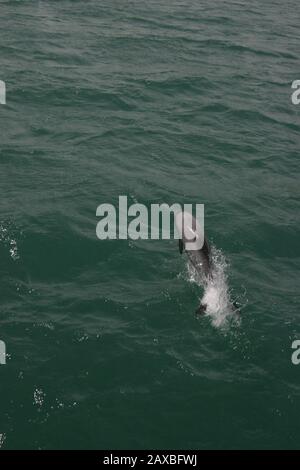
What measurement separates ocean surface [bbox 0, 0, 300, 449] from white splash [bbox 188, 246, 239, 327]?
0.22 metres

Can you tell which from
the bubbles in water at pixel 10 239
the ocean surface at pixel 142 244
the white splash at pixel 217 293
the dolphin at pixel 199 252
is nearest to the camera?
the ocean surface at pixel 142 244

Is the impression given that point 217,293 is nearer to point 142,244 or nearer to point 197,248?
point 197,248

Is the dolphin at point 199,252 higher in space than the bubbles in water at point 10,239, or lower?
lower

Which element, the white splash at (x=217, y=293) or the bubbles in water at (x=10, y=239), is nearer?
the white splash at (x=217, y=293)

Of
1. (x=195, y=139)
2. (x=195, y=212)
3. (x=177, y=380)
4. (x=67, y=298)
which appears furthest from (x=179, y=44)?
(x=177, y=380)

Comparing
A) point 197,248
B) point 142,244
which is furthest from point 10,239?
point 197,248

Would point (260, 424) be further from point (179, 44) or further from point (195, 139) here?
point (179, 44)

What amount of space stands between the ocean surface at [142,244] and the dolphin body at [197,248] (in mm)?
542

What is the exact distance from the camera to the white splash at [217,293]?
15094 millimetres

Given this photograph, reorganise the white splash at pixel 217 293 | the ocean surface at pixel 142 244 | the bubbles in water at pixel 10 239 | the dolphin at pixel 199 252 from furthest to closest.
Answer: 1. the bubbles in water at pixel 10 239
2. the dolphin at pixel 199 252
3. the white splash at pixel 217 293
4. the ocean surface at pixel 142 244

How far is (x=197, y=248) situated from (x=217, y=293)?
54.7 inches

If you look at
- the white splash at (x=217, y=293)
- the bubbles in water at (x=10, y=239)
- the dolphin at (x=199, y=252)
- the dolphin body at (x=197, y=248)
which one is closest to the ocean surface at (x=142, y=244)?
the bubbles in water at (x=10, y=239)

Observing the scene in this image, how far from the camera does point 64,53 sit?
3020cm

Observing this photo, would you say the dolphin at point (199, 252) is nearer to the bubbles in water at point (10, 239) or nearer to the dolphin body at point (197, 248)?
the dolphin body at point (197, 248)
